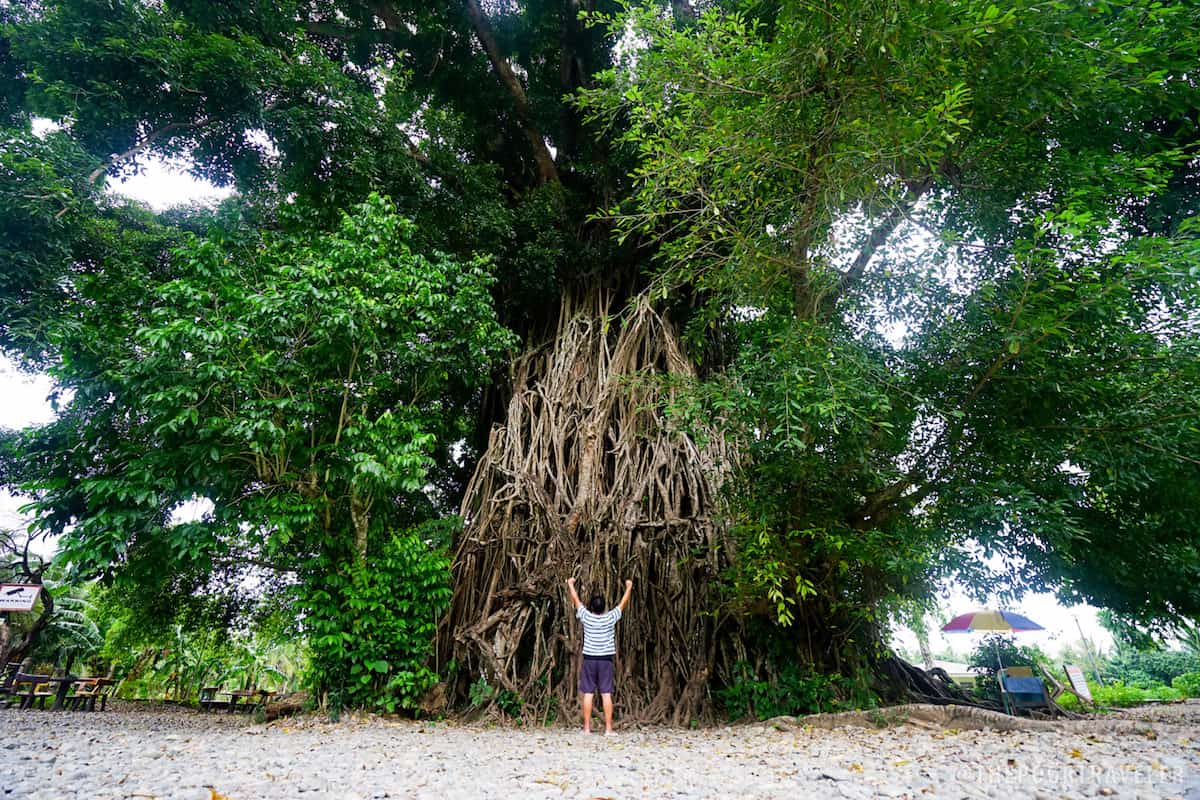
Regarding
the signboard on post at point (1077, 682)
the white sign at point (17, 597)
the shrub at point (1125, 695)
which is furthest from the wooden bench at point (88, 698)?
the shrub at point (1125, 695)

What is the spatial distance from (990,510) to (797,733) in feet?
5.65

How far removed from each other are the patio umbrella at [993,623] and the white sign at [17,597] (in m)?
9.25

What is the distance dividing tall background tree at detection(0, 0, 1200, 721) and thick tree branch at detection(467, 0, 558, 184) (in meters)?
1.05

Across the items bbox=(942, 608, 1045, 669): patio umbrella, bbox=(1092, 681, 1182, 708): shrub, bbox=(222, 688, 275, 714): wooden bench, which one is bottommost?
bbox=(222, 688, 275, 714): wooden bench

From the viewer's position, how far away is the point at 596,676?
375cm

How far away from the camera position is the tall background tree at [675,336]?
3002 mm

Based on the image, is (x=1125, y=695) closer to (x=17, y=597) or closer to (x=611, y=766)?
(x=611, y=766)

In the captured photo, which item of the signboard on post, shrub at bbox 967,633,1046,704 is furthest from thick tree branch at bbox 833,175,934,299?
the signboard on post

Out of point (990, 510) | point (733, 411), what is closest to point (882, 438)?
point (990, 510)

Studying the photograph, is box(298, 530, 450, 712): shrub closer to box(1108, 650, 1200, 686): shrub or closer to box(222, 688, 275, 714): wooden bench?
box(222, 688, 275, 714): wooden bench

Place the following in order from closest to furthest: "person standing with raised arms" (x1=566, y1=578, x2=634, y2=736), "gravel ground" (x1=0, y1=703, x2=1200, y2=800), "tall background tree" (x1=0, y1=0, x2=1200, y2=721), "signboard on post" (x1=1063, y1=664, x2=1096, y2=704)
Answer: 1. "gravel ground" (x1=0, y1=703, x2=1200, y2=800)
2. "tall background tree" (x1=0, y1=0, x2=1200, y2=721)
3. "person standing with raised arms" (x1=566, y1=578, x2=634, y2=736)
4. "signboard on post" (x1=1063, y1=664, x2=1096, y2=704)

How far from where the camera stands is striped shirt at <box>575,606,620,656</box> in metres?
3.77

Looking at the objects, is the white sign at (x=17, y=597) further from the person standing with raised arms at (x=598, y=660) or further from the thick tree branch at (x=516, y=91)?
the thick tree branch at (x=516, y=91)

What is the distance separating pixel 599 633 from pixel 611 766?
1.43 m
